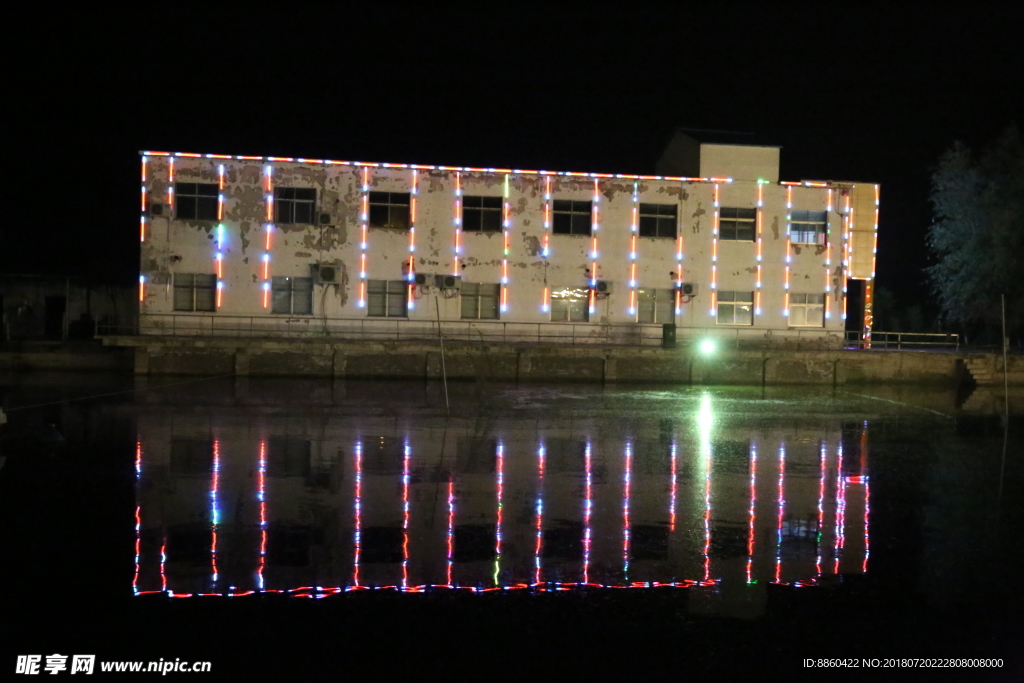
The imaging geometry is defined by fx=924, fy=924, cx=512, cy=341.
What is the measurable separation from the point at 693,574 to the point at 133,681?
4717 mm

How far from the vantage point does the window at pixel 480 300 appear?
108 ft

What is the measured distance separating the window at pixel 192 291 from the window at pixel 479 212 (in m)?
8.89

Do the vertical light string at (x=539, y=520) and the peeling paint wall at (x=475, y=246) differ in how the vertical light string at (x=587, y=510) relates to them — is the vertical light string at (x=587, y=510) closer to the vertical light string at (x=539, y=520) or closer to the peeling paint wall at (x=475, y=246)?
the vertical light string at (x=539, y=520)

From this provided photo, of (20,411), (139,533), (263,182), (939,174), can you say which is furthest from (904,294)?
(139,533)

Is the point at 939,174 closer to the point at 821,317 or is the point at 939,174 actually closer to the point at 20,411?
the point at 821,317

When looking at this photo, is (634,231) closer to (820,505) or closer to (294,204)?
(294,204)

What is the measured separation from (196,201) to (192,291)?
3.07 meters

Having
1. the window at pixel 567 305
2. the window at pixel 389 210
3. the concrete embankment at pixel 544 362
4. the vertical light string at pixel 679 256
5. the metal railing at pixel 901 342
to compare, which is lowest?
the concrete embankment at pixel 544 362

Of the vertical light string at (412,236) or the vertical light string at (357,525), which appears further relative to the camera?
the vertical light string at (412,236)

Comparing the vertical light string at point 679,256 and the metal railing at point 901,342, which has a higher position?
the vertical light string at point 679,256

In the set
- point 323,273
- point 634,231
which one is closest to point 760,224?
point 634,231

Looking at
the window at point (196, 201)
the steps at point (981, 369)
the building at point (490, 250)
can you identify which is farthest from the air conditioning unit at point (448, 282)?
the steps at point (981, 369)

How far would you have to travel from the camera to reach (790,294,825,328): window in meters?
34.7

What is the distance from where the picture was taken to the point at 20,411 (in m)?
19.2
